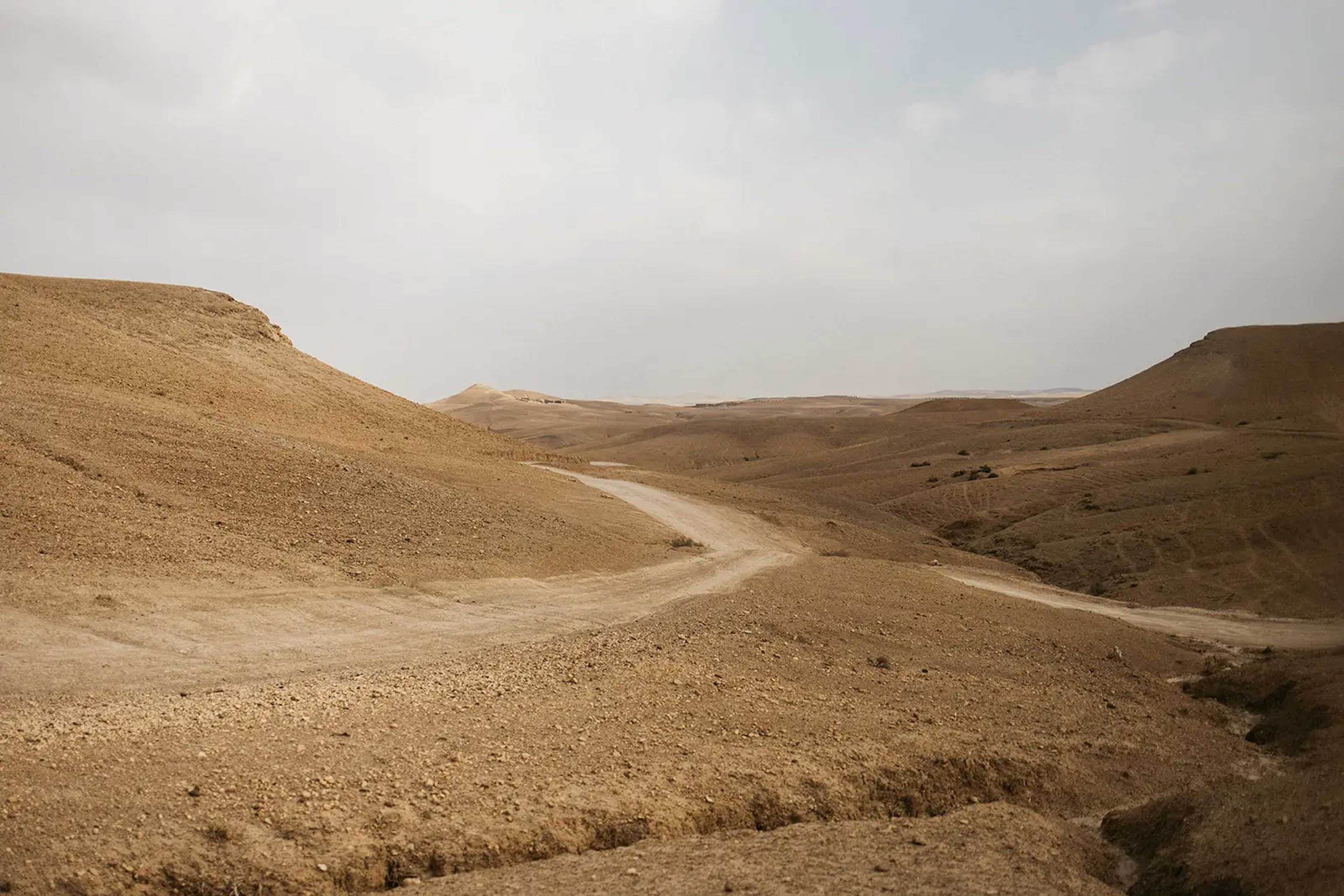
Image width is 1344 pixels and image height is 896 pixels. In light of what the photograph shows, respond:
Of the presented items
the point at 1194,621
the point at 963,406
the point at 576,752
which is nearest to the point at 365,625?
the point at 576,752

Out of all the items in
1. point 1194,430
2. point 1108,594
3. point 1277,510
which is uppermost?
point 1194,430

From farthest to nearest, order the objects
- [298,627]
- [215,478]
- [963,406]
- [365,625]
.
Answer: [963,406], [215,478], [365,625], [298,627]

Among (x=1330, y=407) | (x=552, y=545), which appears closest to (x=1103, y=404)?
(x=1330, y=407)

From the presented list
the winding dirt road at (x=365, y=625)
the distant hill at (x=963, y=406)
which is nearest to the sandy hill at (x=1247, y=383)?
the distant hill at (x=963, y=406)

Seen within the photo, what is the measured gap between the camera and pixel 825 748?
29.5 feet

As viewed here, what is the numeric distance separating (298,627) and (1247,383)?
59.7 meters

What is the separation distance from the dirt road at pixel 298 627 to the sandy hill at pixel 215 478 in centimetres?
Result: 65

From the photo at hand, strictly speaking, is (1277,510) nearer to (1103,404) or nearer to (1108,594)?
(1108,594)

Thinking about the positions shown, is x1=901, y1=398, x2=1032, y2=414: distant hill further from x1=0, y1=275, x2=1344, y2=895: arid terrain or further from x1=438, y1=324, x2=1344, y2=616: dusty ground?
x1=0, y1=275, x2=1344, y2=895: arid terrain

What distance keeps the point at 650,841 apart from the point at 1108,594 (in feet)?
56.6

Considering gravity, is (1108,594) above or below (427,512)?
below

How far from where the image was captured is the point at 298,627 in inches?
463

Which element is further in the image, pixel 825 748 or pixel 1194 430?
pixel 1194 430

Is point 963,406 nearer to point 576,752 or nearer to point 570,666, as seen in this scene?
point 570,666
